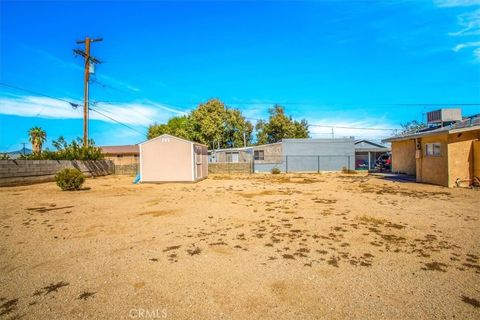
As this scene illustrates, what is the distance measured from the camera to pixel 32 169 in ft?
54.4

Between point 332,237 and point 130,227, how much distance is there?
453cm

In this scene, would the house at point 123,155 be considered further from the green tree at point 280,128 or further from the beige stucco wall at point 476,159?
the beige stucco wall at point 476,159

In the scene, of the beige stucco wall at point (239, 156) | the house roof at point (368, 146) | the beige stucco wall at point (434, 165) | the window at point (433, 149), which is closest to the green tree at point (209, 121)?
the beige stucco wall at point (239, 156)

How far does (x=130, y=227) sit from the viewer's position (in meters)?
6.10

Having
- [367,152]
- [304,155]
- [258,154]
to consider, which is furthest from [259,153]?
[367,152]

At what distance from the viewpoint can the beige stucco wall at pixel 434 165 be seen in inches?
495

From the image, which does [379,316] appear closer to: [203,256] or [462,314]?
[462,314]

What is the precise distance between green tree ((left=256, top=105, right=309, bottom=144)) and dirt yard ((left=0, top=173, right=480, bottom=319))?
1416 inches

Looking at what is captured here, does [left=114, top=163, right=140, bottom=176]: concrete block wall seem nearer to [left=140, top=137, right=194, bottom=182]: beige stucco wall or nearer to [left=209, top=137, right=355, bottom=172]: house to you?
[left=140, top=137, right=194, bottom=182]: beige stucco wall

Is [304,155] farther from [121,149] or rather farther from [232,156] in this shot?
[121,149]

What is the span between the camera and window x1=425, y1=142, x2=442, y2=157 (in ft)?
42.8

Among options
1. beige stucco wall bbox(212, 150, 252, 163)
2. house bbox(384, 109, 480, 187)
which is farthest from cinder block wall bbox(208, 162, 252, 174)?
house bbox(384, 109, 480, 187)

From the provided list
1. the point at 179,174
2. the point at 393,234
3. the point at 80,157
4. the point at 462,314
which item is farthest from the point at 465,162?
the point at 80,157

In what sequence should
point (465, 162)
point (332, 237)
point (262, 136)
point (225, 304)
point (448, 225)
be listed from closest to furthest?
point (225, 304), point (332, 237), point (448, 225), point (465, 162), point (262, 136)
